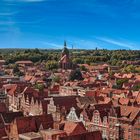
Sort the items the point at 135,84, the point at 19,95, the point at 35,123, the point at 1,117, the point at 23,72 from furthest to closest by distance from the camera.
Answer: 1. the point at 23,72
2. the point at 135,84
3. the point at 19,95
4. the point at 1,117
5. the point at 35,123

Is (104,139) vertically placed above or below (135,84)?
below

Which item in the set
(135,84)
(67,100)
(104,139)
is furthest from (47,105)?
(135,84)

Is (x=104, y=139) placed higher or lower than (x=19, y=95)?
lower

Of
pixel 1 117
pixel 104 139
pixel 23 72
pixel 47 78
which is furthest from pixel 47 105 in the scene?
pixel 23 72

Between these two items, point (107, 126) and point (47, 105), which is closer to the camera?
point (107, 126)

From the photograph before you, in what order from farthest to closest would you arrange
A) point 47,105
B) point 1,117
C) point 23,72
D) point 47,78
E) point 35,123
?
point 23,72
point 47,78
point 47,105
point 1,117
point 35,123

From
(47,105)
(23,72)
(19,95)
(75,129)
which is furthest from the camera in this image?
(23,72)

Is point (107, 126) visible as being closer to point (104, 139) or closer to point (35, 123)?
point (104, 139)

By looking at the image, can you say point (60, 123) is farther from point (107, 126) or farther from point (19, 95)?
point (19, 95)

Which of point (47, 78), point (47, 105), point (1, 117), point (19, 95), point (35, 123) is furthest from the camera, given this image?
point (47, 78)
